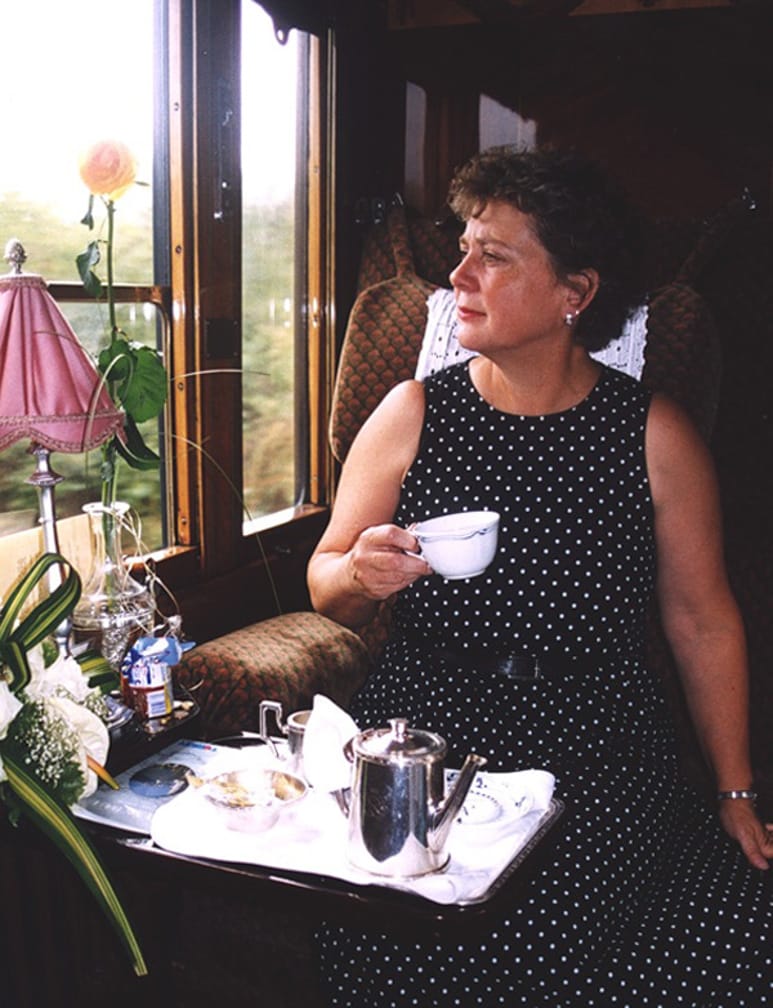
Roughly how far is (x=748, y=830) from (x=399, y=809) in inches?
31.7

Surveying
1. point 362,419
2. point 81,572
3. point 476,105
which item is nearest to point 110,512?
point 81,572

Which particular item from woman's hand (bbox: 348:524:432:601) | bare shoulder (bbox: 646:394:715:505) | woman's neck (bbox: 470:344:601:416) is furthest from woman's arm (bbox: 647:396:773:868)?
woman's hand (bbox: 348:524:432:601)

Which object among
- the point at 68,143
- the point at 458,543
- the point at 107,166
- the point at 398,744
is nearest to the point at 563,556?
the point at 458,543

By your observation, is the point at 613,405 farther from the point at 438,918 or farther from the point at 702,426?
the point at 438,918

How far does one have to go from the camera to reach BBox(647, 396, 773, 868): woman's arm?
1.83 meters

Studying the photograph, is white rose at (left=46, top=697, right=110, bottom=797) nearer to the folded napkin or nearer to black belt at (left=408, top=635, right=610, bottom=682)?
the folded napkin

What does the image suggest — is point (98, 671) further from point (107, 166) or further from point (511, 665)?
point (107, 166)

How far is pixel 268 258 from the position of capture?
282 cm

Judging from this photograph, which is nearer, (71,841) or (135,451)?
(71,841)

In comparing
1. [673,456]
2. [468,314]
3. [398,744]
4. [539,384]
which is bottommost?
[398,744]

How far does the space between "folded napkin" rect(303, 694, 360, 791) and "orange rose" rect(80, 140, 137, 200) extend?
92 centimetres

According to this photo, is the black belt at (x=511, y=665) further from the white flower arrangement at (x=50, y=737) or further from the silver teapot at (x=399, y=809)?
the white flower arrangement at (x=50, y=737)

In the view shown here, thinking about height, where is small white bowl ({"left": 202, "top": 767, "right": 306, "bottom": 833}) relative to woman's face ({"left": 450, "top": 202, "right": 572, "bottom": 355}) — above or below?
below

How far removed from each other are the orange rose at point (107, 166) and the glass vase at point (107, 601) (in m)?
0.52
